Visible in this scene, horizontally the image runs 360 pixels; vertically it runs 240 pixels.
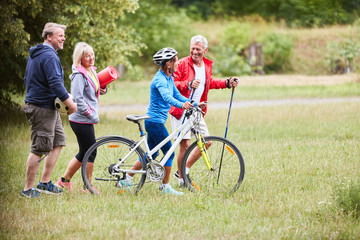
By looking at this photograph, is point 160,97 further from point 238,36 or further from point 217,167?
point 238,36

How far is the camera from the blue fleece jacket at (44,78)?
6.44m

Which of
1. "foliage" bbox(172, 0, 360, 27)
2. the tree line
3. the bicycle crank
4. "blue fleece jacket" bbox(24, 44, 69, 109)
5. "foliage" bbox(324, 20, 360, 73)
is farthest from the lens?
"foliage" bbox(172, 0, 360, 27)

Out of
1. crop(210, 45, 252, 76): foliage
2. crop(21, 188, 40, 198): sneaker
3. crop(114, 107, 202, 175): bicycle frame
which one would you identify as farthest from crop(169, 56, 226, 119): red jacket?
crop(210, 45, 252, 76): foliage

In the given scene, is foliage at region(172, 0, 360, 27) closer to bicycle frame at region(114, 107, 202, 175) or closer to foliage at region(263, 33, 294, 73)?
foliage at region(263, 33, 294, 73)

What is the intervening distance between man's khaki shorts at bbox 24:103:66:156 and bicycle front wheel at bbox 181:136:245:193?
5.17 ft

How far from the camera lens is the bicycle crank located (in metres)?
6.81

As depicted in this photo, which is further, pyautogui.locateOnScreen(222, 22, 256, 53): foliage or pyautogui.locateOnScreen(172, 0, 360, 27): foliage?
pyautogui.locateOnScreen(172, 0, 360, 27): foliage

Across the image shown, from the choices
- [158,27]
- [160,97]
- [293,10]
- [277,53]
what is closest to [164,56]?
[160,97]

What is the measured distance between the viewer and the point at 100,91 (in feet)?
23.3

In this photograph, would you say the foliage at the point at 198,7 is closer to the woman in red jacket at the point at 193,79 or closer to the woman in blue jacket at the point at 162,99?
the woman in red jacket at the point at 193,79

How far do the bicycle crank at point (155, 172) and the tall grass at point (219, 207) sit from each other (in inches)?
8.4

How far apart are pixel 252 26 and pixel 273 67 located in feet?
13.5

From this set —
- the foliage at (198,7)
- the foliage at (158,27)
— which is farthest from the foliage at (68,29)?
the foliage at (198,7)

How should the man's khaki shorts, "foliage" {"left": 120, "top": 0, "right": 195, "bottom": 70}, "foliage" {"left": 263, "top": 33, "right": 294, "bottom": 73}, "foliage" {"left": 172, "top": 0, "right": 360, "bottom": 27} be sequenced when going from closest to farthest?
the man's khaki shorts < "foliage" {"left": 263, "top": 33, "right": 294, "bottom": 73} < "foliage" {"left": 172, "top": 0, "right": 360, "bottom": 27} < "foliage" {"left": 120, "top": 0, "right": 195, "bottom": 70}
